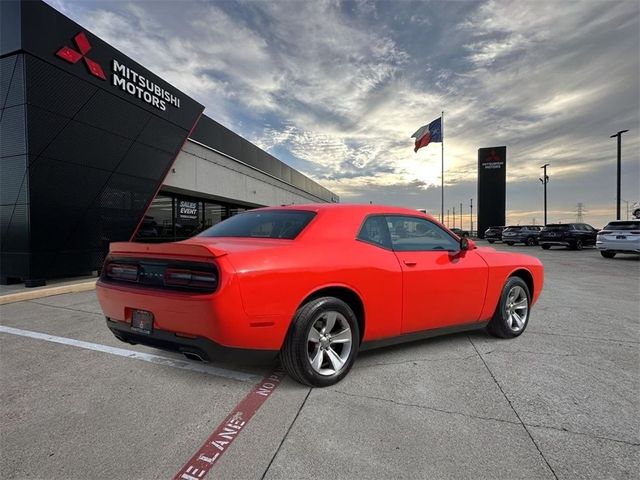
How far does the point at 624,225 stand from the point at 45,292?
19083 mm

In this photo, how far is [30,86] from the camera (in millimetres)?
7793

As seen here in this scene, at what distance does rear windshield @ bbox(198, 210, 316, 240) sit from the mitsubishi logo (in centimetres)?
734

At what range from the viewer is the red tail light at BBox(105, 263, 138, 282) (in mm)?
3101

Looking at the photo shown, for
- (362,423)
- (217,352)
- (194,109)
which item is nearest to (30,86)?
(194,109)

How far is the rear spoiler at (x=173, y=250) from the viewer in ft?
8.63

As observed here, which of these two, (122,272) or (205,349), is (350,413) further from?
(122,272)

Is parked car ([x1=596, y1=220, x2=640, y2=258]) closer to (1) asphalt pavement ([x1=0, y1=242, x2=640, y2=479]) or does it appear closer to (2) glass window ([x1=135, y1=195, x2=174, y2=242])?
(1) asphalt pavement ([x1=0, y1=242, x2=640, y2=479])

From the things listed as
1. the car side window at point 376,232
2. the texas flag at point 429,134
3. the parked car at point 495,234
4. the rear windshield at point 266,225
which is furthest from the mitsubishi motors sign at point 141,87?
the parked car at point 495,234

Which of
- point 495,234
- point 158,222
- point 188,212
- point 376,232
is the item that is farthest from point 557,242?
point 376,232

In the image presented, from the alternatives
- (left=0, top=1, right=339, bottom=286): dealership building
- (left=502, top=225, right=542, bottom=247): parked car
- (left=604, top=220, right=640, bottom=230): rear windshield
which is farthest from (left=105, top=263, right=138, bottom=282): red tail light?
(left=502, top=225, right=542, bottom=247): parked car

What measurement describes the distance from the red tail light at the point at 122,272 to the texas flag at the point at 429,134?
25.1m

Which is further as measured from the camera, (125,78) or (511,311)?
(125,78)

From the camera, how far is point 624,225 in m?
15.3

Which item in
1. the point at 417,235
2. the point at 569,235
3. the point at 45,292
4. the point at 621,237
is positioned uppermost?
the point at 569,235
